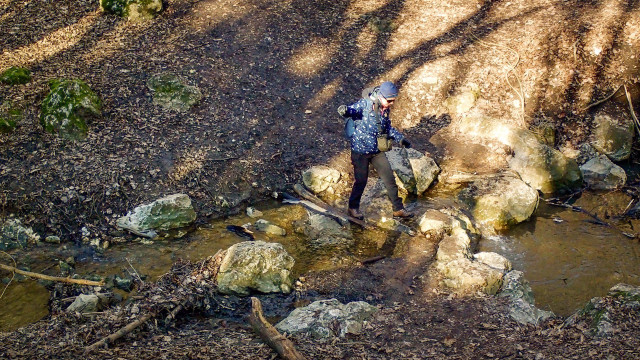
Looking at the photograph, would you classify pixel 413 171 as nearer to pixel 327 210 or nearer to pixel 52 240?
pixel 327 210

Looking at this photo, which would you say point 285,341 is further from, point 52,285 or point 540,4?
point 540,4

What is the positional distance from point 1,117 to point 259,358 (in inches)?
259

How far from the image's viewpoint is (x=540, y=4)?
40.8ft

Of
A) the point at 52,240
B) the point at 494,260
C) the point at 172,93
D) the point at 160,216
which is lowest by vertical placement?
the point at 494,260

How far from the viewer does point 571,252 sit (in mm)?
7633

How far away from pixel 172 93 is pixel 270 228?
11.6 feet

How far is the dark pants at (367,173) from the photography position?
7645 millimetres

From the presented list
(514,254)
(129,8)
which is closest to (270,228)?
(514,254)

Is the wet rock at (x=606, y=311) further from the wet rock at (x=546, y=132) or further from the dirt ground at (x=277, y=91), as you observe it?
the wet rock at (x=546, y=132)

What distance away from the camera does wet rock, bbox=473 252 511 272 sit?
6953 millimetres

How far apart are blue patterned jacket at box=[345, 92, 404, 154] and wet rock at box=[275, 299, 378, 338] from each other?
7.97 ft

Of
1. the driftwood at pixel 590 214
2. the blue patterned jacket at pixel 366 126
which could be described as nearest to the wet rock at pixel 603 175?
the driftwood at pixel 590 214

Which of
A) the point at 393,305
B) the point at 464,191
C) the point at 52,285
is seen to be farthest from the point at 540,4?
the point at 52,285

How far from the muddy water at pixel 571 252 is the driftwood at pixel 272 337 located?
11.8ft
